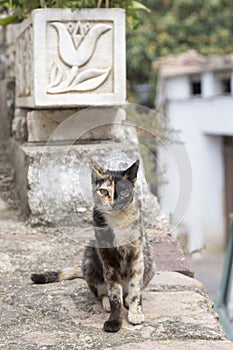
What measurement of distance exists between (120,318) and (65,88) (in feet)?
5.28

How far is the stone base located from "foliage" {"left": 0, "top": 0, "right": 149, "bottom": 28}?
0.80m

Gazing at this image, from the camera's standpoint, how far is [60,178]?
3418mm

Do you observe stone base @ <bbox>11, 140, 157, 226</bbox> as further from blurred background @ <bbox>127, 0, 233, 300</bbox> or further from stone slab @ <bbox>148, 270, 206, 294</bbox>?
blurred background @ <bbox>127, 0, 233, 300</bbox>

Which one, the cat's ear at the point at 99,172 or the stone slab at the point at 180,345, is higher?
the cat's ear at the point at 99,172

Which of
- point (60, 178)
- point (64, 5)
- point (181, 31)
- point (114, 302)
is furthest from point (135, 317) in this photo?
point (181, 31)

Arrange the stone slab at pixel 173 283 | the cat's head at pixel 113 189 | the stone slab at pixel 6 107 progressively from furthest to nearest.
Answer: the stone slab at pixel 6 107 < the stone slab at pixel 173 283 < the cat's head at pixel 113 189

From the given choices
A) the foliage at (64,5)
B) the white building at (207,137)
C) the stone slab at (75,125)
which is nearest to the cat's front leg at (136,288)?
the stone slab at (75,125)

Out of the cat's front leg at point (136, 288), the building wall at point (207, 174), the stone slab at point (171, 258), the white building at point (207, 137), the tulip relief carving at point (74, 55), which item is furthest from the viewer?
the building wall at point (207, 174)

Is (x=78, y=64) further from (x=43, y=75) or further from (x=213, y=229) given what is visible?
(x=213, y=229)

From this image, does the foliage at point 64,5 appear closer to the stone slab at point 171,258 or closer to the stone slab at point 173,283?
the stone slab at point 171,258

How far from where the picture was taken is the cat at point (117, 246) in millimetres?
2234

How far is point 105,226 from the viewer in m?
2.33

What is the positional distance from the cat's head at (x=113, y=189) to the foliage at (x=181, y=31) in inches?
445

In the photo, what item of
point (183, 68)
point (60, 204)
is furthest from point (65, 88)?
point (183, 68)
